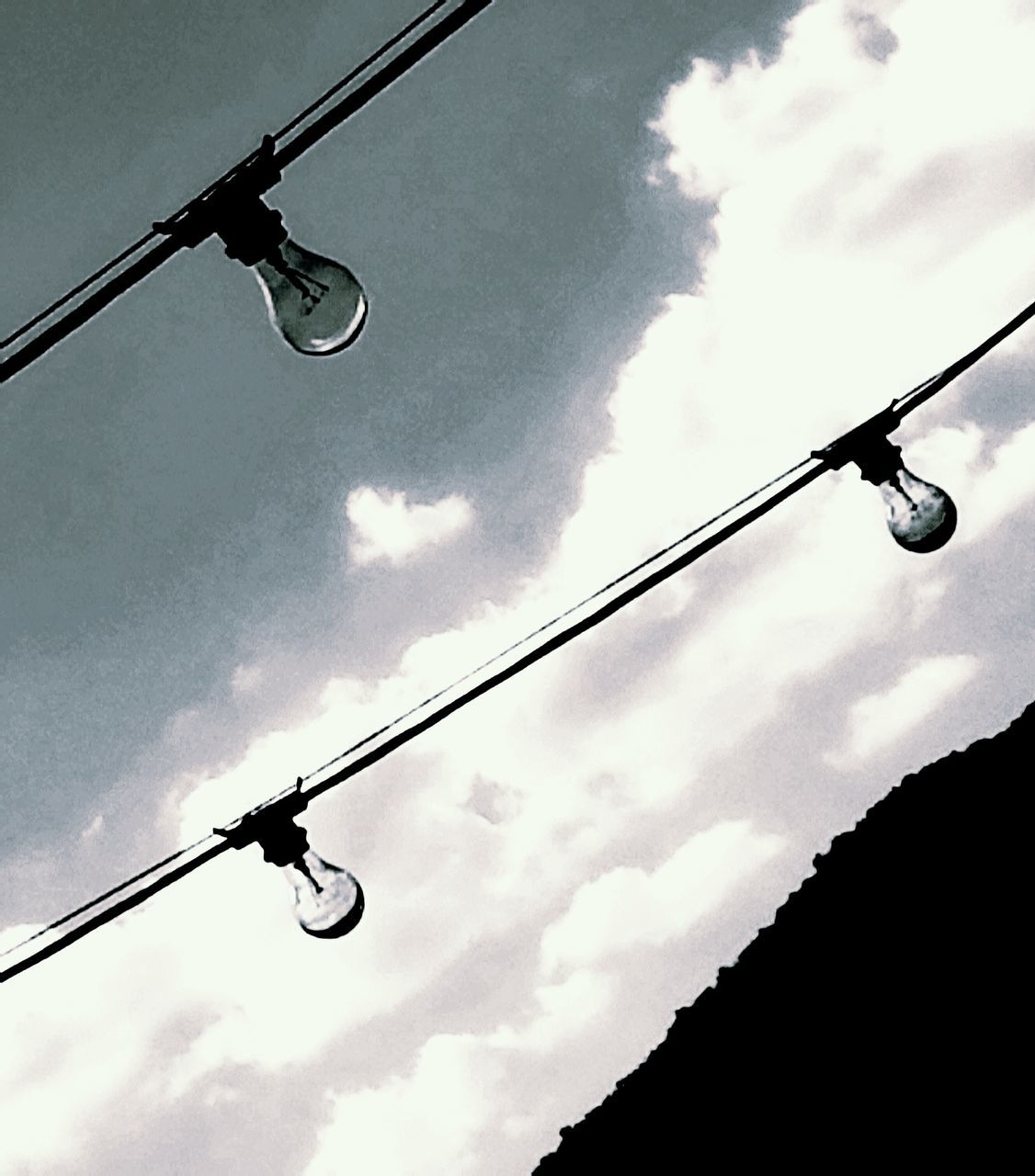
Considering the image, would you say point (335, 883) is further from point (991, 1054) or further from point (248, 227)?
point (991, 1054)

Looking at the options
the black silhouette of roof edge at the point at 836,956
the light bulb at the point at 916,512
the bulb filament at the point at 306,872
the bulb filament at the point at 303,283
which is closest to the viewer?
the bulb filament at the point at 303,283

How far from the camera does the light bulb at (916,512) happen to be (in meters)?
3.05

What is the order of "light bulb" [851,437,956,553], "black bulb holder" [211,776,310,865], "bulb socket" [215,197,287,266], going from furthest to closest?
"light bulb" [851,437,956,553]
"black bulb holder" [211,776,310,865]
"bulb socket" [215,197,287,266]

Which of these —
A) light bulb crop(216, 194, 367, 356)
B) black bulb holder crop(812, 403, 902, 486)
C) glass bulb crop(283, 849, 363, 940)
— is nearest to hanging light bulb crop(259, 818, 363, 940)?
glass bulb crop(283, 849, 363, 940)

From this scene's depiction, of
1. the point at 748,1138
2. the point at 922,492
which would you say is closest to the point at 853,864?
the point at 748,1138

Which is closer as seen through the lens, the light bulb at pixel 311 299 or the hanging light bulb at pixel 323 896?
the light bulb at pixel 311 299

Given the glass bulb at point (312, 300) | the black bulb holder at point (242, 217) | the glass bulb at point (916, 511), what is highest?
the glass bulb at point (312, 300)

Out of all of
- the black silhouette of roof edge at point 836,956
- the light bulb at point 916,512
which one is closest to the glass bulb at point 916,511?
the light bulb at point 916,512

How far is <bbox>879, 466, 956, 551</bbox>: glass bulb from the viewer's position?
305 cm

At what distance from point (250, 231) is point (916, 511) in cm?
218

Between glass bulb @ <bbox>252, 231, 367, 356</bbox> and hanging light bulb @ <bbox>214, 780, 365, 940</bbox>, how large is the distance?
1221 mm

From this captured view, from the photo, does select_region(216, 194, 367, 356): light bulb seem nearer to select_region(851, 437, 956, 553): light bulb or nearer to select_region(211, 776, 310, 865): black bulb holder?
select_region(211, 776, 310, 865): black bulb holder

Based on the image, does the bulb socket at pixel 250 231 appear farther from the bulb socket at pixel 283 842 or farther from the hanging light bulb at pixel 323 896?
the hanging light bulb at pixel 323 896

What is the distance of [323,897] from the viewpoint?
9.25 ft
